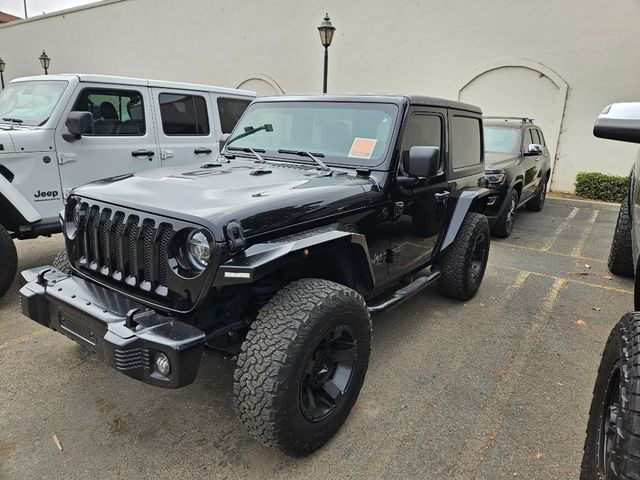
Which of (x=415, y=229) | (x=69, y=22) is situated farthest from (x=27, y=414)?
(x=69, y=22)

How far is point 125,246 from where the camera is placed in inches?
93.3

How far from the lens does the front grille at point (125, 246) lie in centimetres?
224

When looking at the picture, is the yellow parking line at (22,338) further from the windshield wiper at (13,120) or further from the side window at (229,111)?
the side window at (229,111)

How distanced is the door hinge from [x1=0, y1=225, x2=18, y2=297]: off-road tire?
100 centimetres

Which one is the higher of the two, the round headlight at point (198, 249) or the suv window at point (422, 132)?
the suv window at point (422, 132)

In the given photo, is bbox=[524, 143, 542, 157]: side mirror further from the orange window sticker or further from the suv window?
the orange window sticker

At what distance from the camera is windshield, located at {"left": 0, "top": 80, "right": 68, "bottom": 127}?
475 cm

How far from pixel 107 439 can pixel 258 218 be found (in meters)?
1.50

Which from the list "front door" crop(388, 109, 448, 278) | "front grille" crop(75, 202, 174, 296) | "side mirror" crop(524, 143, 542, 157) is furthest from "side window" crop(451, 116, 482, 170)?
"side mirror" crop(524, 143, 542, 157)

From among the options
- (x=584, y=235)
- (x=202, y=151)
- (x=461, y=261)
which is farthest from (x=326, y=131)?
(x=584, y=235)

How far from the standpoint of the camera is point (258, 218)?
228 centimetres

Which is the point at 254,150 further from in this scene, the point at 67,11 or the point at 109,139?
the point at 67,11

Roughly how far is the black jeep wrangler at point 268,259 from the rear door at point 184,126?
2.44 metres

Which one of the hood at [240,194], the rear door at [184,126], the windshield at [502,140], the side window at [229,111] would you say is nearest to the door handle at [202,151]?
the rear door at [184,126]
